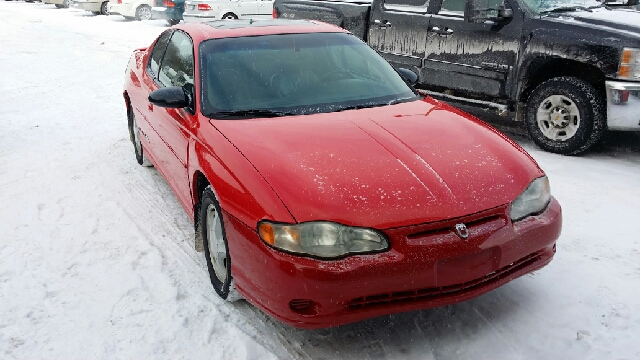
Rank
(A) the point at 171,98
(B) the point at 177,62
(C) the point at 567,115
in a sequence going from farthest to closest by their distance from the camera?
(C) the point at 567,115 < (B) the point at 177,62 < (A) the point at 171,98

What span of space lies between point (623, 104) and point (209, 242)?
4.03 m

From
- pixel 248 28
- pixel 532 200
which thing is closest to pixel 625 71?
pixel 532 200

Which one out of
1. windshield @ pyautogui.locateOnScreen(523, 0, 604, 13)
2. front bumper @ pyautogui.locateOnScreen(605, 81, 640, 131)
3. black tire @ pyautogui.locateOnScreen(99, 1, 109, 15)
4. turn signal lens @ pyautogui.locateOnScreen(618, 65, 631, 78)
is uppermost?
windshield @ pyautogui.locateOnScreen(523, 0, 604, 13)

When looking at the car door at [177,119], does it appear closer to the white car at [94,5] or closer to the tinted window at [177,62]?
the tinted window at [177,62]

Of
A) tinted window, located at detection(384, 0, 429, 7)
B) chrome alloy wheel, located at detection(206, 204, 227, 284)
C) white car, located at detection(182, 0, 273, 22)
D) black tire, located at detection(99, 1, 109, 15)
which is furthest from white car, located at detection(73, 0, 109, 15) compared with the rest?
chrome alloy wheel, located at detection(206, 204, 227, 284)

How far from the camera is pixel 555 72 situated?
6.19 m

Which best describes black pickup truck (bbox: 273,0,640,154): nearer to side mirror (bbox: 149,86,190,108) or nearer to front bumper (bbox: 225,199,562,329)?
side mirror (bbox: 149,86,190,108)

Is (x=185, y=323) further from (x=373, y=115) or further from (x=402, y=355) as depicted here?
(x=373, y=115)

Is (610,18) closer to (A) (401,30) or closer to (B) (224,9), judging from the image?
(A) (401,30)

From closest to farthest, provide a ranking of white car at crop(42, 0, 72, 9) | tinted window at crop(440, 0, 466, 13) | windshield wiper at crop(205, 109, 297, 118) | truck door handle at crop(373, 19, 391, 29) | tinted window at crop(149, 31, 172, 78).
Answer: windshield wiper at crop(205, 109, 297, 118) → tinted window at crop(149, 31, 172, 78) → tinted window at crop(440, 0, 466, 13) → truck door handle at crop(373, 19, 391, 29) → white car at crop(42, 0, 72, 9)

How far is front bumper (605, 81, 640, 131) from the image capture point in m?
5.47

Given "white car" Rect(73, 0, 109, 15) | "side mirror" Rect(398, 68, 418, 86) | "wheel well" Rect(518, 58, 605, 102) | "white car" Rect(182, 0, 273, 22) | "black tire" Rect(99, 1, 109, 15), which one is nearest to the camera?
"side mirror" Rect(398, 68, 418, 86)

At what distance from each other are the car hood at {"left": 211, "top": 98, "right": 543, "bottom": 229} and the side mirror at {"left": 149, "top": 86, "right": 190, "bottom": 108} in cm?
41

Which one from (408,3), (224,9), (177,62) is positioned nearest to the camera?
(177,62)
